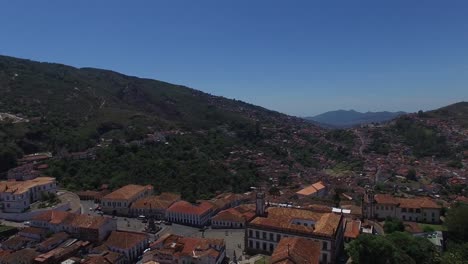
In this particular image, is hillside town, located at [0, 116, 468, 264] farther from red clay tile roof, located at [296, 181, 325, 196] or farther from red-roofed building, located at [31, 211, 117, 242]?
red-roofed building, located at [31, 211, 117, 242]

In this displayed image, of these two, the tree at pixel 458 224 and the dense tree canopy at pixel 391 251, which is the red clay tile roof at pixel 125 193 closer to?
the dense tree canopy at pixel 391 251

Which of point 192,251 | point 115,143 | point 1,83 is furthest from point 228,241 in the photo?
point 1,83

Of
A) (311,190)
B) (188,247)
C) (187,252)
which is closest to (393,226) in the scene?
(311,190)

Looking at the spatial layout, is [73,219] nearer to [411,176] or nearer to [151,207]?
[151,207]

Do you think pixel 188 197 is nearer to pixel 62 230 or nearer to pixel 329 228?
pixel 62 230

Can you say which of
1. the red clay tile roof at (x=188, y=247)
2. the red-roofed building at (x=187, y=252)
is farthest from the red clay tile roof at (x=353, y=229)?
the red clay tile roof at (x=188, y=247)
